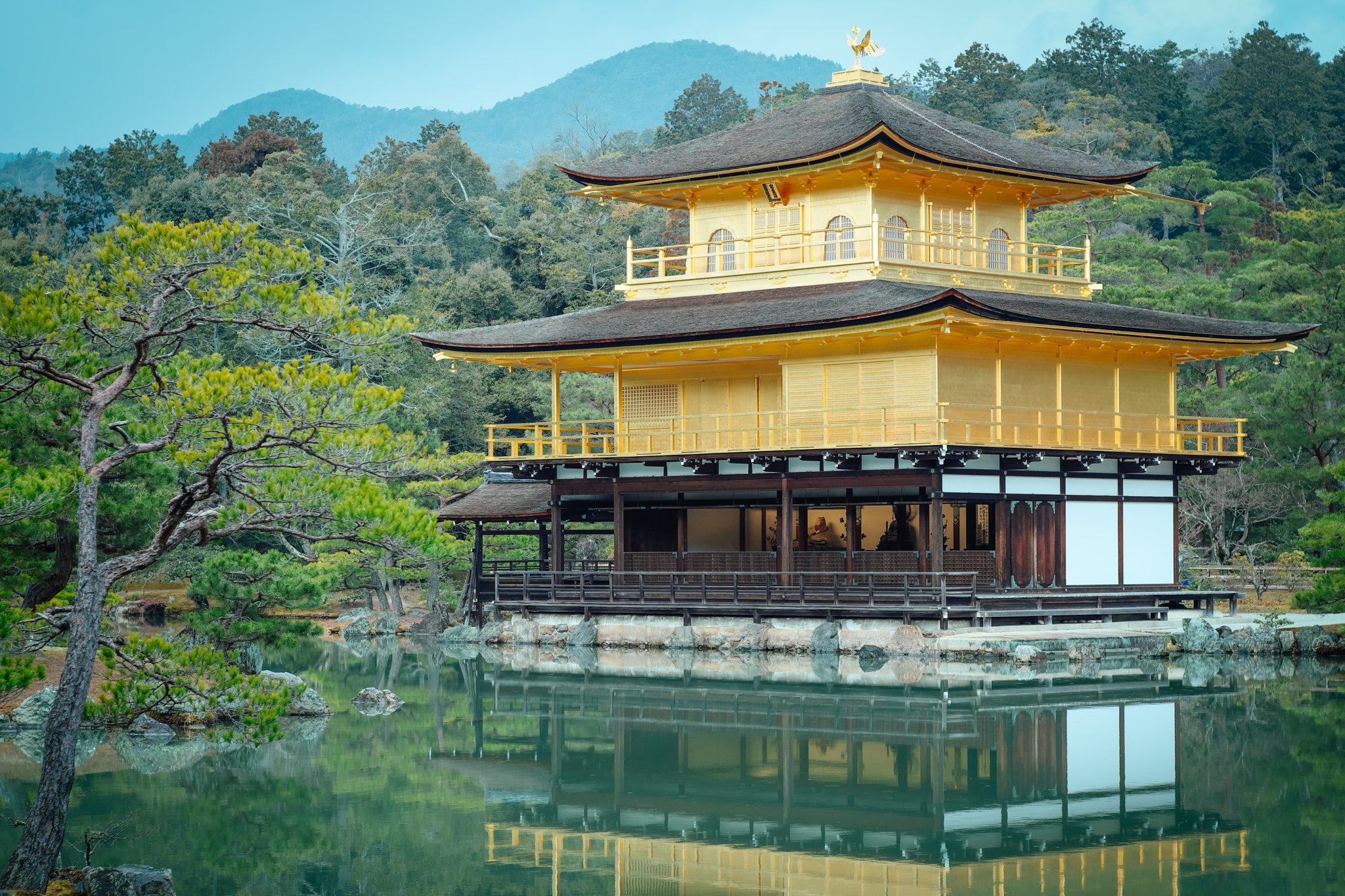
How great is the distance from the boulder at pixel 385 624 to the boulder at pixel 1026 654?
748 inches

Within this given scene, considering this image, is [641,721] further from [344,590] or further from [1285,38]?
[1285,38]

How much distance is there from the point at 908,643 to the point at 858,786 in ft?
38.9

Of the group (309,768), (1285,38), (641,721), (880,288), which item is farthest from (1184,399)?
(1285,38)

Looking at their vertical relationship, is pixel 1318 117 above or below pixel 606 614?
above

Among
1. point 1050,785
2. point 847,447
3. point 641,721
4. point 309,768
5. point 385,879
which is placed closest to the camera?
point 385,879

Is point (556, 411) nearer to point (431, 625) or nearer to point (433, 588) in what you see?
point (433, 588)

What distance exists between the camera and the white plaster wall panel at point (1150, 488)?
31.0 metres

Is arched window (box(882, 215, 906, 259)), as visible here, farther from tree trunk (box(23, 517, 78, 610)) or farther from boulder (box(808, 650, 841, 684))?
tree trunk (box(23, 517, 78, 610))

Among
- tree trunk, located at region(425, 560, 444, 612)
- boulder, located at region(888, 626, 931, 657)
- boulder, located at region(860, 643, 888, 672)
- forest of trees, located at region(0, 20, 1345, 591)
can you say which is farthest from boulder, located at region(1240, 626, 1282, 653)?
tree trunk, located at region(425, 560, 444, 612)

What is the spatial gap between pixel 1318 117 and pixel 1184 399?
35023 mm

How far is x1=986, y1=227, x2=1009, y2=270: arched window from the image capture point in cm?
3341

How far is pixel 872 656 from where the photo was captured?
1051 inches

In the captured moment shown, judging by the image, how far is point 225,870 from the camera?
→ 38.8ft

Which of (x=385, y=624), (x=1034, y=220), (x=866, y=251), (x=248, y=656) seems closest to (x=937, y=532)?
(x=866, y=251)
